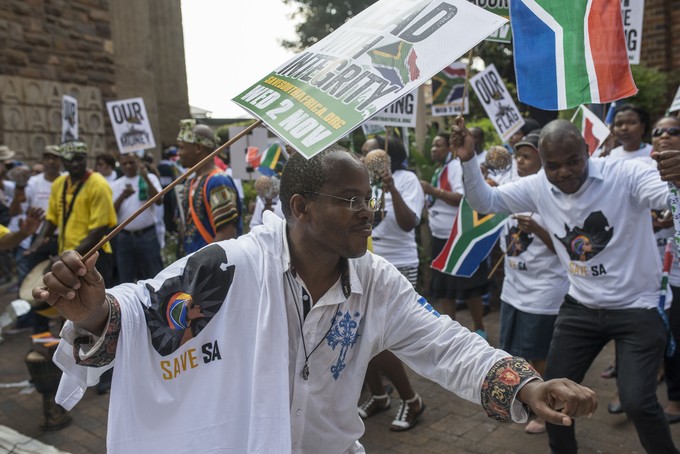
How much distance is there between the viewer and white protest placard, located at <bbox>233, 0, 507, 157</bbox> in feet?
6.01

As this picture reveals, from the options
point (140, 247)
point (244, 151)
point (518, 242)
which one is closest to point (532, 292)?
point (518, 242)

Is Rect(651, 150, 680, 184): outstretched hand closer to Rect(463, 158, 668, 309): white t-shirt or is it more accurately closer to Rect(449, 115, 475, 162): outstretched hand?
Rect(463, 158, 668, 309): white t-shirt

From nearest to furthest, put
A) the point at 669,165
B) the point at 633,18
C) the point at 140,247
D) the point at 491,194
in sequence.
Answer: the point at 669,165 < the point at 491,194 < the point at 633,18 < the point at 140,247

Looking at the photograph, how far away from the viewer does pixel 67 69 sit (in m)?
12.4

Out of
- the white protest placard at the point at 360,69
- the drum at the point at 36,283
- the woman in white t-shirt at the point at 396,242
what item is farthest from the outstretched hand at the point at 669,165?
the drum at the point at 36,283

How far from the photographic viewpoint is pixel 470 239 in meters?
5.32

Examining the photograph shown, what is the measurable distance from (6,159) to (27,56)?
2.21 metres

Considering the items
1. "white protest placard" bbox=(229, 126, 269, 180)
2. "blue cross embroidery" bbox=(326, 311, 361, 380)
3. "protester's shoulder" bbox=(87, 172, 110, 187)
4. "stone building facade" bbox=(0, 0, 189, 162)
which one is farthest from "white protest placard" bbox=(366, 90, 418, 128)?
"stone building facade" bbox=(0, 0, 189, 162)

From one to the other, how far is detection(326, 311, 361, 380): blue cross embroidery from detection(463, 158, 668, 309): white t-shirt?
1829mm

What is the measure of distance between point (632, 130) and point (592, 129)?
39 centimetres

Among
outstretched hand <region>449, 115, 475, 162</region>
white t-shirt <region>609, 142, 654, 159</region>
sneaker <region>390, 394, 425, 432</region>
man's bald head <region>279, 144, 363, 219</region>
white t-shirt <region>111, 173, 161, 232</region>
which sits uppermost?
man's bald head <region>279, 144, 363, 219</region>

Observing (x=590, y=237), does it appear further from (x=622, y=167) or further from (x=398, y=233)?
(x=398, y=233)

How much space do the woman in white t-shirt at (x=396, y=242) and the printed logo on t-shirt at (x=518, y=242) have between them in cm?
81

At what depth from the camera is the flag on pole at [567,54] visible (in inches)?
109
